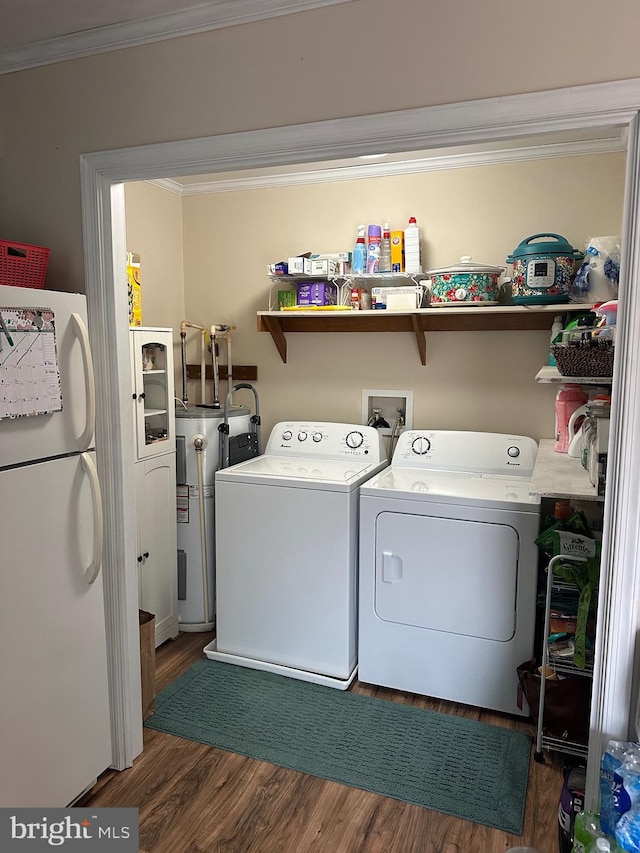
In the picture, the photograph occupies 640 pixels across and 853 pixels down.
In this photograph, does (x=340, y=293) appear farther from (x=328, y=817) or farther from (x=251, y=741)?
(x=328, y=817)

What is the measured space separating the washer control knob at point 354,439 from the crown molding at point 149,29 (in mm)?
1864

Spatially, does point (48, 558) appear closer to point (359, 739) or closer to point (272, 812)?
point (272, 812)

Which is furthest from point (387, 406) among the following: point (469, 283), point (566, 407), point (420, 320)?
point (566, 407)

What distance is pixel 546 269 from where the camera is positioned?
2.58 m

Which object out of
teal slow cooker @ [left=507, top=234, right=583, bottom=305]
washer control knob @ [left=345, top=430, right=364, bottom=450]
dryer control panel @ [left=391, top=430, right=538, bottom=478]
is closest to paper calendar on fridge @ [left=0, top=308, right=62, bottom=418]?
washer control knob @ [left=345, top=430, right=364, bottom=450]

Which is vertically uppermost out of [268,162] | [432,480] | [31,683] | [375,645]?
[268,162]

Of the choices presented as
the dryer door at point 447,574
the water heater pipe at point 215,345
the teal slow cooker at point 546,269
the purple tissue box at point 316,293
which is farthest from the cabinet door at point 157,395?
the teal slow cooker at point 546,269

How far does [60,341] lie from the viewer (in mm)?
1811

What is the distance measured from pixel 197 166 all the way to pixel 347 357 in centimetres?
155

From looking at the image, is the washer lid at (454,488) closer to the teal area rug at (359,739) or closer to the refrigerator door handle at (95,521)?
the teal area rug at (359,739)

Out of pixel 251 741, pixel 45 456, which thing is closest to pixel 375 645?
pixel 251 741

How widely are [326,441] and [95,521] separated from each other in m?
1.47

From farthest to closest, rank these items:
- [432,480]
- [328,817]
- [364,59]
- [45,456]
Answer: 1. [432,480]
2. [328,817]
3. [45,456]
4. [364,59]

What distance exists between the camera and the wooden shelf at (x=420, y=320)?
9.05 feet
